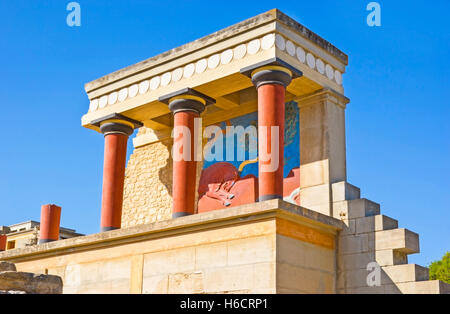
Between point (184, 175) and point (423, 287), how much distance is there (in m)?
5.59

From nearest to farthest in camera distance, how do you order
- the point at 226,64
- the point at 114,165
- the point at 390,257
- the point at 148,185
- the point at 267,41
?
the point at 390,257 → the point at 267,41 → the point at 226,64 → the point at 114,165 → the point at 148,185

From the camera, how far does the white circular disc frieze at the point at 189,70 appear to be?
1502 cm

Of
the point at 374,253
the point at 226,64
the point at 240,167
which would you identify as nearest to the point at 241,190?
the point at 240,167

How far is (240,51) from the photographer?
1416 centimetres

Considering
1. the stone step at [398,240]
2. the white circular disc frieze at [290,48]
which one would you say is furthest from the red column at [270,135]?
the stone step at [398,240]

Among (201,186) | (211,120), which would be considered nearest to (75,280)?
(201,186)

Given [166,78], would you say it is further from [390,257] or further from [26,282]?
[26,282]

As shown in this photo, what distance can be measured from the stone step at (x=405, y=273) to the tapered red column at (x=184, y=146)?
439 centimetres

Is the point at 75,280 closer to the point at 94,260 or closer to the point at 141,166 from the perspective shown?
the point at 94,260

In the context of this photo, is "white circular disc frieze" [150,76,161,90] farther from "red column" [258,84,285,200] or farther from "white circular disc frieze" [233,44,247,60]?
"red column" [258,84,285,200]

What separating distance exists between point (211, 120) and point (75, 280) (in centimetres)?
528

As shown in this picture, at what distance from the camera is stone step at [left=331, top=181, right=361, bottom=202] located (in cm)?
1334

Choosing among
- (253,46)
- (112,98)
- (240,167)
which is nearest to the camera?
(253,46)

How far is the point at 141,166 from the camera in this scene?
18453mm
